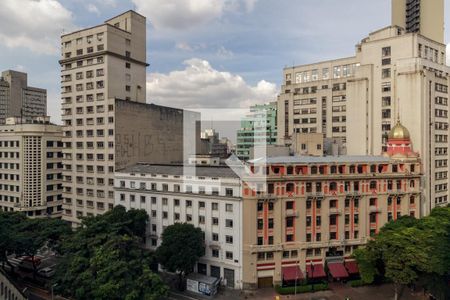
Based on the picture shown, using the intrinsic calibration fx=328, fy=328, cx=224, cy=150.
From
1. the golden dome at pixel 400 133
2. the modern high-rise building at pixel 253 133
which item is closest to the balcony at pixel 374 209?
the golden dome at pixel 400 133

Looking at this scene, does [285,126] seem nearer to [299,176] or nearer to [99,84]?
[299,176]

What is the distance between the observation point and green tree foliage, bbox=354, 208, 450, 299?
3991 cm

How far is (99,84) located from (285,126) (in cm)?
5023

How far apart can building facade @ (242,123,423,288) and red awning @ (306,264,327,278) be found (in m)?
0.14

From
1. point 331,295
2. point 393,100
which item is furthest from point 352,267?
point 393,100

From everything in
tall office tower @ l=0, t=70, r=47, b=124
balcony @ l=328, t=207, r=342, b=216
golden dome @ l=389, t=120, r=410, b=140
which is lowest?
balcony @ l=328, t=207, r=342, b=216

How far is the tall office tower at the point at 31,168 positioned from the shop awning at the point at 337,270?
66.7 m

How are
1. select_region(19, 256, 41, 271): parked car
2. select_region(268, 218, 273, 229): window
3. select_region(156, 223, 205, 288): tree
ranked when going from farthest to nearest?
select_region(19, 256, 41, 271): parked car < select_region(268, 218, 273, 229): window < select_region(156, 223, 205, 288): tree

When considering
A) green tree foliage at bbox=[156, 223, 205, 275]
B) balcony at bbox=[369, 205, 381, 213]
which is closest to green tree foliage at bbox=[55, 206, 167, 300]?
green tree foliage at bbox=[156, 223, 205, 275]

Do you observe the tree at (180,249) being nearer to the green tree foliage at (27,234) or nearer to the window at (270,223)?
the window at (270,223)

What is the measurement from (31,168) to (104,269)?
56.2 metres

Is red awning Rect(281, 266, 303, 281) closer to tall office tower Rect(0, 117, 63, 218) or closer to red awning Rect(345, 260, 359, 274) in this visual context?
red awning Rect(345, 260, 359, 274)

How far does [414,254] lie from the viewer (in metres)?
40.9

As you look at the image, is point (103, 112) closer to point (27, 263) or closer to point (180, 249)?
point (27, 263)
